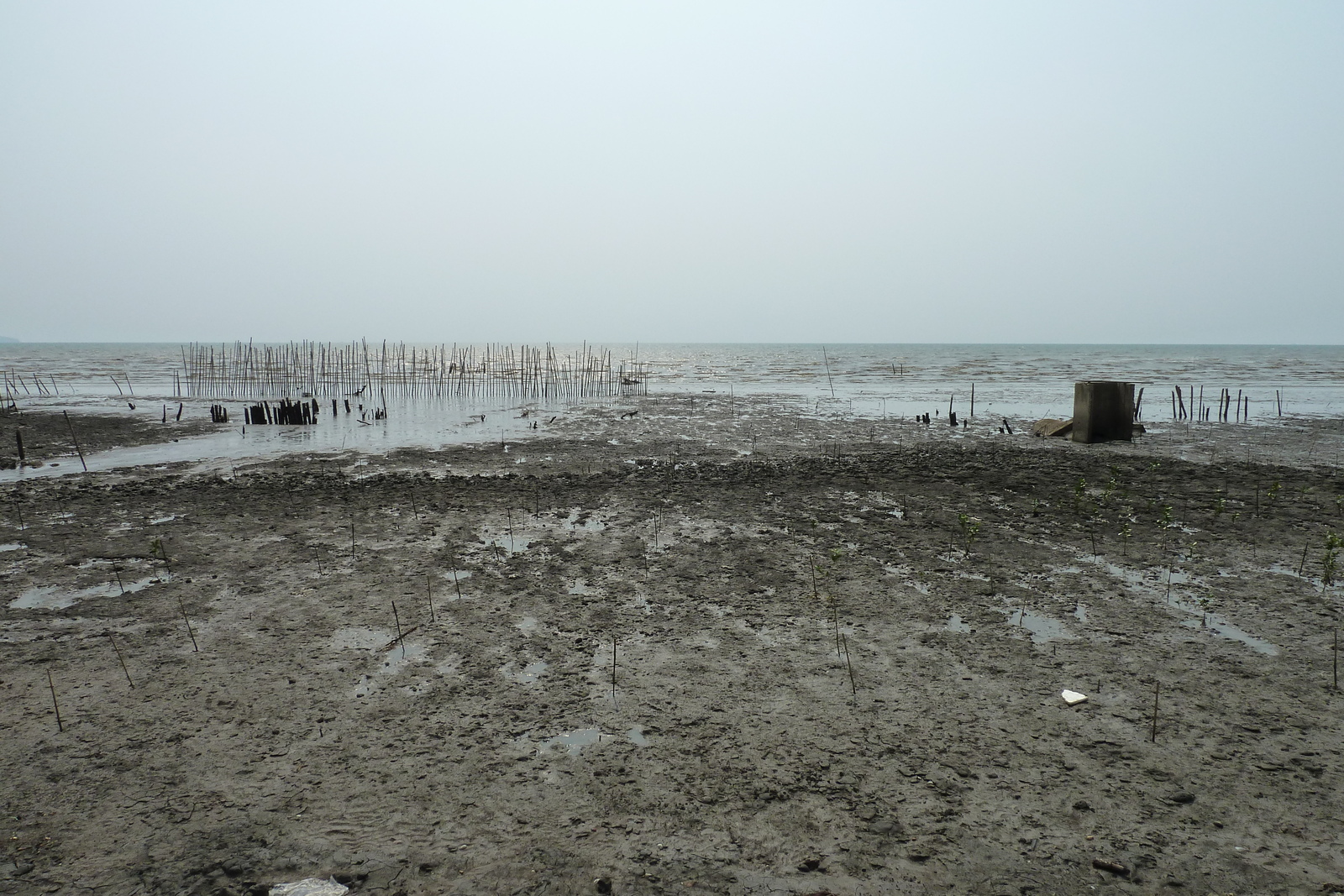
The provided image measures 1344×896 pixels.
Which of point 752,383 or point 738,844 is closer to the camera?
point 738,844

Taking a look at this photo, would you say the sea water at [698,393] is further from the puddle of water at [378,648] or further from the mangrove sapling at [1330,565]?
the mangrove sapling at [1330,565]

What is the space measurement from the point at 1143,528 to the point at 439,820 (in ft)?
28.7

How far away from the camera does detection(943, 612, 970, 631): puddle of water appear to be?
5793 millimetres

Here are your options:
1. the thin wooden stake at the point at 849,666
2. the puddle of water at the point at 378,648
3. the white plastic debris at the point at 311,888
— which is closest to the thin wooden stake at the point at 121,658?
the puddle of water at the point at 378,648

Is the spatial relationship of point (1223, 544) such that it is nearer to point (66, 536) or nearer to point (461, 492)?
point (461, 492)

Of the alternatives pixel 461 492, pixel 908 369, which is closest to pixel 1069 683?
pixel 461 492

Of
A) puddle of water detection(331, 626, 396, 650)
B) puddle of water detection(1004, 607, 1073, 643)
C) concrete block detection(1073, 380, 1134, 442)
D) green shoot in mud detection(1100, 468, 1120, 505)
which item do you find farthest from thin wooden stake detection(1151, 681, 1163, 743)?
concrete block detection(1073, 380, 1134, 442)

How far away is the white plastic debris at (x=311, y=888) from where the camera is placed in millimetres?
2998

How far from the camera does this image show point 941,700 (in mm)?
4633

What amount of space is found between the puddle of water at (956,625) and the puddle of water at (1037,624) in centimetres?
39

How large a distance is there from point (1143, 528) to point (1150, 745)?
5623mm

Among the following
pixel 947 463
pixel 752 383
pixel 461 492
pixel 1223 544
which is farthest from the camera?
pixel 752 383

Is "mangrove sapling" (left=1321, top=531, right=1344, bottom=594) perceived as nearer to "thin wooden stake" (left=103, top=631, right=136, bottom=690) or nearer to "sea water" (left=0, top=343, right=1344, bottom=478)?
"thin wooden stake" (left=103, top=631, right=136, bottom=690)

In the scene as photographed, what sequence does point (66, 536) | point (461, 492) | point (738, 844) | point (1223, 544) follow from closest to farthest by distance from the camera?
point (738, 844)
point (1223, 544)
point (66, 536)
point (461, 492)
